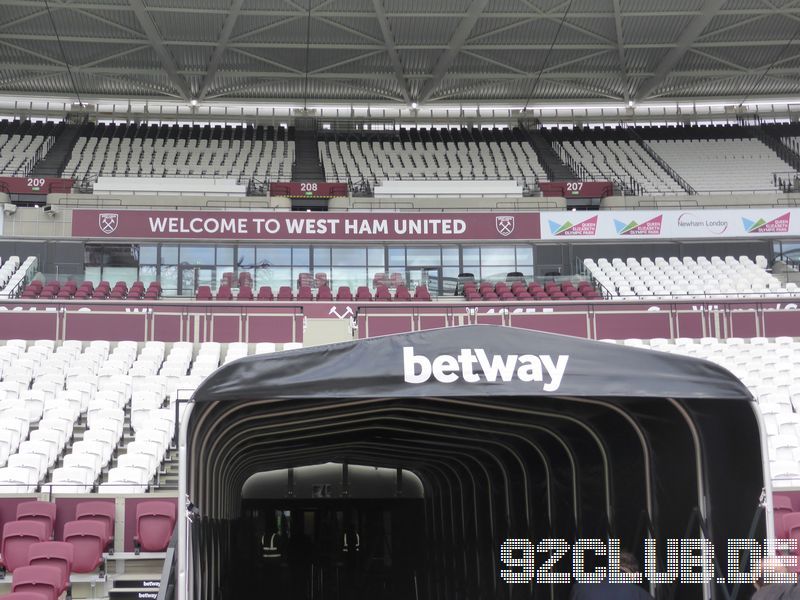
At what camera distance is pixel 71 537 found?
10.4 metres

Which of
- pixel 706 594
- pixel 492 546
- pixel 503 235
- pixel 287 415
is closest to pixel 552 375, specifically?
pixel 706 594

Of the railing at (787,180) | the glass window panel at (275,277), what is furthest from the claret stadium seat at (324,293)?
the railing at (787,180)

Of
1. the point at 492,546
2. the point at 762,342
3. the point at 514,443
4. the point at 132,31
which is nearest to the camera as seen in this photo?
the point at 514,443

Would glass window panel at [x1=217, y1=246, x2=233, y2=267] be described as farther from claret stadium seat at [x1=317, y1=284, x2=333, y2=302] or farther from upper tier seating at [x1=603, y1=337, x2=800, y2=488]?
upper tier seating at [x1=603, y1=337, x2=800, y2=488]

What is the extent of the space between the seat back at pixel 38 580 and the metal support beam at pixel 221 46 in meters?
29.4

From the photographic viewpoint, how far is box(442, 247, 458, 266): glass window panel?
1320 inches

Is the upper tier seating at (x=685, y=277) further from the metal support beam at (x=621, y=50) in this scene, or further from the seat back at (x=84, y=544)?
the seat back at (x=84, y=544)

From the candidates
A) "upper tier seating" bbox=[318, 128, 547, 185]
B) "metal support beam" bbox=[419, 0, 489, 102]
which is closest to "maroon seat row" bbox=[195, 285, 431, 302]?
"upper tier seating" bbox=[318, 128, 547, 185]

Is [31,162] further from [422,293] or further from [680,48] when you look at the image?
[680,48]

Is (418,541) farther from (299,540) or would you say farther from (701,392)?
(701,392)

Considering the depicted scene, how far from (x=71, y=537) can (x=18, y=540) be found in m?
0.54

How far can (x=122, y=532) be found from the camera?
11320 mm

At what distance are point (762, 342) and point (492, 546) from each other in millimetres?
12465

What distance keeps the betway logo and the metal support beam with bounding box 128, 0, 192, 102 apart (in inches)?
1269
